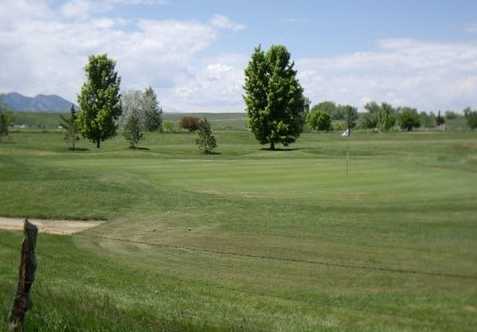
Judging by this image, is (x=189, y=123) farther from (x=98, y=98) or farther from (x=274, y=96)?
(x=274, y=96)

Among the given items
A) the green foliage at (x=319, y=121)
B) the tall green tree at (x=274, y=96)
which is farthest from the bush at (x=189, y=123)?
the tall green tree at (x=274, y=96)

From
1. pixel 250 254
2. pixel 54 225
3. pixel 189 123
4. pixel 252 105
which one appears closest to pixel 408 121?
pixel 189 123

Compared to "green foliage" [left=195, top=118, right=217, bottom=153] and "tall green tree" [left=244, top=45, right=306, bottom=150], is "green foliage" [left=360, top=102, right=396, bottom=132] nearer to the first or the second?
"tall green tree" [left=244, top=45, right=306, bottom=150]

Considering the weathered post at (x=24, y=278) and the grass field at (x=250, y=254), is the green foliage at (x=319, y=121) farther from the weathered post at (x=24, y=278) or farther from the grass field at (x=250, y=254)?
the weathered post at (x=24, y=278)

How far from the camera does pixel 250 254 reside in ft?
42.7

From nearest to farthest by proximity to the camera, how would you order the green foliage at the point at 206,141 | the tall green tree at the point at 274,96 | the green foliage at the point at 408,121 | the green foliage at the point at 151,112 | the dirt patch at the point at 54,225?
1. the dirt patch at the point at 54,225
2. the green foliage at the point at 206,141
3. the tall green tree at the point at 274,96
4. the green foliage at the point at 151,112
5. the green foliage at the point at 408,121

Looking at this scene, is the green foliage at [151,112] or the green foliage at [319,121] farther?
the green foliage at [319,121]

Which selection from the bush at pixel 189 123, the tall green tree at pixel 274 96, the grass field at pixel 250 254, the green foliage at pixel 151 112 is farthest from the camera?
the bush at pixel 189 123

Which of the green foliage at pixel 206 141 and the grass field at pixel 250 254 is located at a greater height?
the green foliage at pixel 206 141

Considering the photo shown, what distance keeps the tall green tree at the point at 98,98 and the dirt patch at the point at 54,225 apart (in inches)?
2049

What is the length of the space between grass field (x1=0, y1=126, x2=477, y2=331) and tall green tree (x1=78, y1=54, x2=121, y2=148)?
4383 centimetres

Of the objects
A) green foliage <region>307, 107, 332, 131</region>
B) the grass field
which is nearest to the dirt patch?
the grass field

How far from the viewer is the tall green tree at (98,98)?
6875 cm

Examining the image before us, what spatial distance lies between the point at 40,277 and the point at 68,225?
7.72 metres
